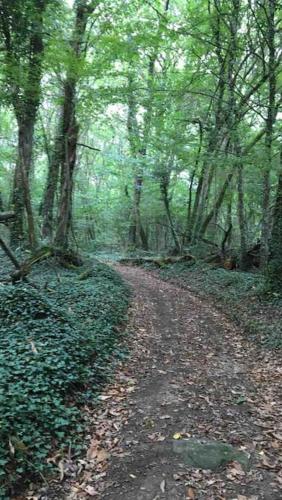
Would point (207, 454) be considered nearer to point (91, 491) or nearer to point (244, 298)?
point (91, 491)

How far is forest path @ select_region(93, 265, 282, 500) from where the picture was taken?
3996mm

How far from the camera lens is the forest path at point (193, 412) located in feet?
13.1

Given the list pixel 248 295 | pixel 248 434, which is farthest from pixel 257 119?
pixel 248 434

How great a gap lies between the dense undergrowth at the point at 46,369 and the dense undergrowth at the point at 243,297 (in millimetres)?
3228

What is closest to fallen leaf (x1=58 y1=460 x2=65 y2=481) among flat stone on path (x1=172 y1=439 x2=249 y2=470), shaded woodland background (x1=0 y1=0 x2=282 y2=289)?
flat stone on path (x1=172 y1=439 x2=249 y2=470)

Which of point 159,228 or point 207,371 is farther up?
point 159,228

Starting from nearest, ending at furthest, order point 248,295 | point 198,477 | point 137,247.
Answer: point 198,477 → point 248,295 → point 137,247

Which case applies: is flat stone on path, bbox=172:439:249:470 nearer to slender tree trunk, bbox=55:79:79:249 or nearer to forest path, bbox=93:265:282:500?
forest path, bbox=93:265:282:500

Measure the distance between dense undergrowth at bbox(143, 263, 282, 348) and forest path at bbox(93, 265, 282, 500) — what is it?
18.4 inches

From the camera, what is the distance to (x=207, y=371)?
6.88 metres

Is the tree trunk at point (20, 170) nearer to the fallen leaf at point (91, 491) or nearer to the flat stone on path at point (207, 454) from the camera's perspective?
the flat stone on path at point (207, 454)

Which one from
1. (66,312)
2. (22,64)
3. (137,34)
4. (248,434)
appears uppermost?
(137,34)

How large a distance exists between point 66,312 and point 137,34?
1016cm

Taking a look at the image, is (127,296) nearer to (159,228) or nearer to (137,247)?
(137,247)
